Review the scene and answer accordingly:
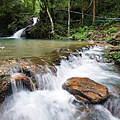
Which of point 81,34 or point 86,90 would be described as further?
point 81,34

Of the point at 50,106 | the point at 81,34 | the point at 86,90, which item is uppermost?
the point at 81,34

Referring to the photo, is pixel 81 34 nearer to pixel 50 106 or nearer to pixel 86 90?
pixel 86 90

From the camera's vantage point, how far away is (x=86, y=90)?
9.78ft

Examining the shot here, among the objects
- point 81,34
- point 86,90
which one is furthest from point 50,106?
point 81,34

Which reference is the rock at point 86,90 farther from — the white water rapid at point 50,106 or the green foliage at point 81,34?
the green foliage at point 81,34

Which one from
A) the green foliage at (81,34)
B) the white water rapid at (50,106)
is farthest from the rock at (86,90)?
the green foliage at (81,34)

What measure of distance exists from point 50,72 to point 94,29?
1312 cm

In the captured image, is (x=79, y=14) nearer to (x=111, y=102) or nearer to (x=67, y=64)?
(x=67, y=64)

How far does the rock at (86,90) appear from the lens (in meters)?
2.77

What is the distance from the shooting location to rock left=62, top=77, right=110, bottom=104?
9.10ft

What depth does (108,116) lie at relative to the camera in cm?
253

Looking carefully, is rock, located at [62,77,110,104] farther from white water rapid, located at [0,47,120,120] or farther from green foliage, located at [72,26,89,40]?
green foliage, located at [72,26,89,40]

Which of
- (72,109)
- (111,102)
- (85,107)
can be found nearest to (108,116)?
(111,102)

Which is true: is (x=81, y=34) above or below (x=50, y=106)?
above
